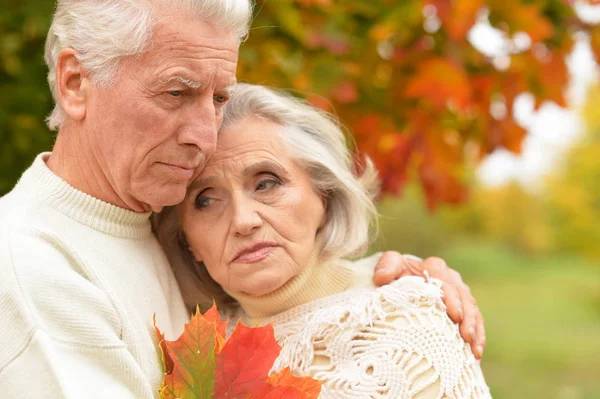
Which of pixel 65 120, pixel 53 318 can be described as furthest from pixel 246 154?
pixel 53 318

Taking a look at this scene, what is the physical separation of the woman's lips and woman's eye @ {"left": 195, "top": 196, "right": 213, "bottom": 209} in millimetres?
198

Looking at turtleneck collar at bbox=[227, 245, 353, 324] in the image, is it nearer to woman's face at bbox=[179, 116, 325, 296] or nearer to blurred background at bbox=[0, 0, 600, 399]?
woman's face at bbox=[179, 116, 325, 296]

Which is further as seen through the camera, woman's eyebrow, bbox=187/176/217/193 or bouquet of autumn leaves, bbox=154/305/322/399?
woman's eyebrow, bbox=187/176/217/193

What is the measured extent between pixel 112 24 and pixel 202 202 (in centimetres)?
64

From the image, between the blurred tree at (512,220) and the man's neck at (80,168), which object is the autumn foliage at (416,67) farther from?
the blurred tree at (512,220)

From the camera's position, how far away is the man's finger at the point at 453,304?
225 cm

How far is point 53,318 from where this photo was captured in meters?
1.71

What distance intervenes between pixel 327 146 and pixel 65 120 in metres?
0.86

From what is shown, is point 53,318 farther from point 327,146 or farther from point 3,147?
point 3,147

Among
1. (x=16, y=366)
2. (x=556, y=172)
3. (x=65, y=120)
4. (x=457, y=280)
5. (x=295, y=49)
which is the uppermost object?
(x=556, y=172)

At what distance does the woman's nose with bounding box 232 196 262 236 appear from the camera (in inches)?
88.1

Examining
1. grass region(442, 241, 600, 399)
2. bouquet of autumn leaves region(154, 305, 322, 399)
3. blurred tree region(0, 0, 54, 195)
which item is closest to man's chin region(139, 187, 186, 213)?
bouquet of autumn leaves region(154, 305, 322, 399)

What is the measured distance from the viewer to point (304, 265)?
7.75 feet

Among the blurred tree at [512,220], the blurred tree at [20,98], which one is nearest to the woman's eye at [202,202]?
the blurred tree at [20,98]
